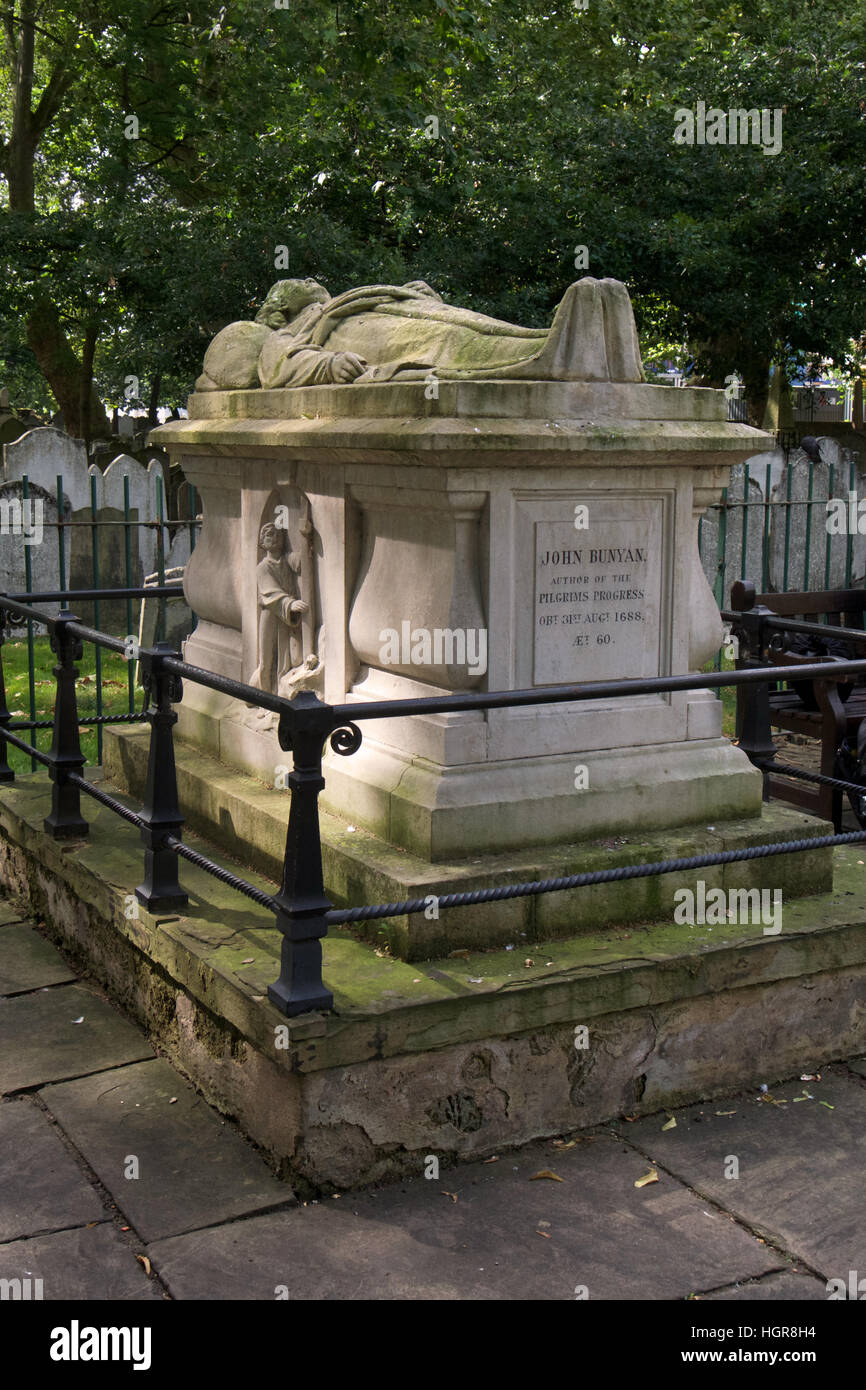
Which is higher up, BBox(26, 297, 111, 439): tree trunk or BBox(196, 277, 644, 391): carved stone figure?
BBox(26, 297, 111, 439): tree trunk

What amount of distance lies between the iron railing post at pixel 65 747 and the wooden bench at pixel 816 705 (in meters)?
2.67

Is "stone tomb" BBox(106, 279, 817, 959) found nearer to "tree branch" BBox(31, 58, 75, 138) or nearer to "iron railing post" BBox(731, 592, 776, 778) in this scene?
"iron railing post" BBox(731, 592, 776, 778)

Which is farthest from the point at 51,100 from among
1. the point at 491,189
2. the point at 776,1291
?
the point at 776,1291

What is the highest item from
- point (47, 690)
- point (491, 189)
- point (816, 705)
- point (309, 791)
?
point (491, 189)

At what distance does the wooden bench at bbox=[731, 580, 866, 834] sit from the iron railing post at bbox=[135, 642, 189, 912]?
2465 millimetres

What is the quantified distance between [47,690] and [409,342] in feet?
19.5

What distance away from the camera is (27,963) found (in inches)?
203

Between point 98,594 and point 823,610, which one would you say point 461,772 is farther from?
point 823,610

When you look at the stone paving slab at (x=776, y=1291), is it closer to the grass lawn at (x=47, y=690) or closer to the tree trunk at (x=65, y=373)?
the grass lawn at (x=47, y=690)

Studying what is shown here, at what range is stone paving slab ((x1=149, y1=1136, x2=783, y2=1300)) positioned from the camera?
10.3 feet

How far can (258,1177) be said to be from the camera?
363 cm

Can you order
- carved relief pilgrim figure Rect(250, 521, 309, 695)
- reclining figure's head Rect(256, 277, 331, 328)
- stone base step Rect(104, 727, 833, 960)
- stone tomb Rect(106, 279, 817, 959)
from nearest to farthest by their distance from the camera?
stone base step Rect(104, 727, 833, 960) → stone tomb Rect(106, 279, 817, 959) → carved relief pilgrim figure Rect(250, 521, 309, 695) → reclining figure's head Rect(256, 277, 331, 328)

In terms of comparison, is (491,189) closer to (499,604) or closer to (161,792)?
(499,604)

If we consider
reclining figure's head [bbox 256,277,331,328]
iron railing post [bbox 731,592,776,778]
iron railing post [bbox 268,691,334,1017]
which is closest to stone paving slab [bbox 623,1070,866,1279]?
iron railing post [bbox 268,691,334,1017]
